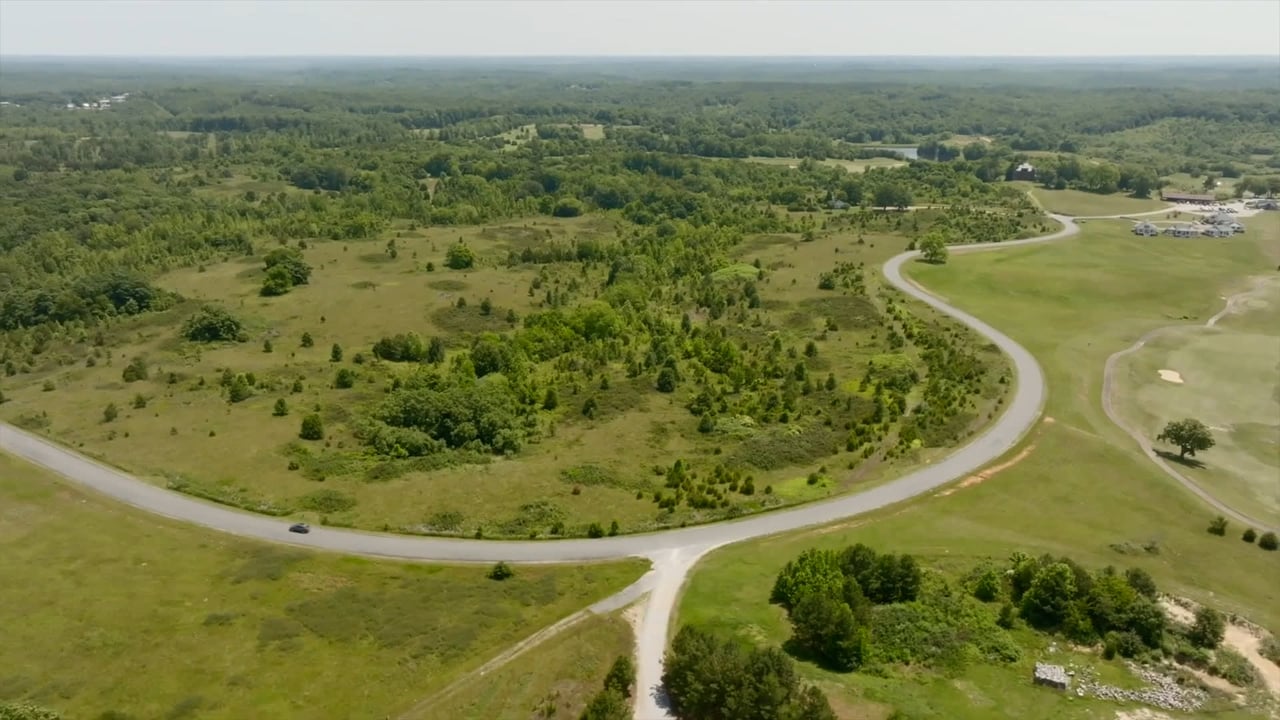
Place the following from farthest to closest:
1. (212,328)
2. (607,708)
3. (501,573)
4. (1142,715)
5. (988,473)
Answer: (212,328), (988,473), (501,573), (1142,715), (607,708)

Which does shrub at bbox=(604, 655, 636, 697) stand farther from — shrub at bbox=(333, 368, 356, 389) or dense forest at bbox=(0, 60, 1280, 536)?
shrub at bbox=(333, 368, 356, 389)

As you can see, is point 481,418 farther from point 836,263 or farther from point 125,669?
point 836,263

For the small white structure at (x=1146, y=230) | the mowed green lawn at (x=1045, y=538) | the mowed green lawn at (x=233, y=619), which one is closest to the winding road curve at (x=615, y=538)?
the mowed green lawn at (x=233, y=619)

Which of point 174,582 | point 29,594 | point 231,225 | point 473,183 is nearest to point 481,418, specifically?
point 174,582

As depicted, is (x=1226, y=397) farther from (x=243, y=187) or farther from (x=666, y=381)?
(x=243, y=187)

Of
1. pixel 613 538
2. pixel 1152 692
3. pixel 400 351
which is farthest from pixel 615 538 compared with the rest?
pixel 400 351

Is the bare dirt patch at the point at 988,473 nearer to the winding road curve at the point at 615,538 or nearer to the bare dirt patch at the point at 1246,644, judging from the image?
the winding road curve at the point at 615,538

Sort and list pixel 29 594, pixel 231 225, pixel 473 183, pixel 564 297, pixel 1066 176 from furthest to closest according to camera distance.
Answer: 1. pixel 1066 176
2. pixel 473 183
3. pixel 231 225
4. pixel 564 297
5. pixel 29 594

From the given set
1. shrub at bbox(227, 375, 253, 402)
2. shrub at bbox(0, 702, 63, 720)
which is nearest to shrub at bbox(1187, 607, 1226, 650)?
shrub at bbox(0, 702, 63, 720)
